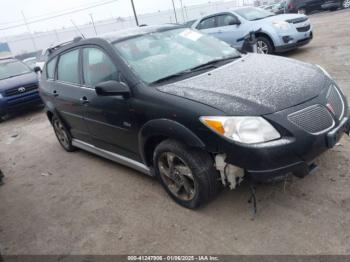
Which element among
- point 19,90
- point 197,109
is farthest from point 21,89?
point 197,109

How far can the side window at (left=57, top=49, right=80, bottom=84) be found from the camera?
422 centimetres

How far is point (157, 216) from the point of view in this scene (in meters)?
3.21

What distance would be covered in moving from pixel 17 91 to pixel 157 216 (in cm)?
739

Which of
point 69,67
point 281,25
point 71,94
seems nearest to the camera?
point 71,94

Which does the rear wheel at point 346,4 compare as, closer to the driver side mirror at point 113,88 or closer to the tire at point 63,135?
the tire at point 63,135

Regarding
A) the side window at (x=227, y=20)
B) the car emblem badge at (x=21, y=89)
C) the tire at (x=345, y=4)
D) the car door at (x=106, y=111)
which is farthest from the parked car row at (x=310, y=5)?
the car door at (x=106, y=111)

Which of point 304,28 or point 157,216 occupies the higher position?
point 304,28

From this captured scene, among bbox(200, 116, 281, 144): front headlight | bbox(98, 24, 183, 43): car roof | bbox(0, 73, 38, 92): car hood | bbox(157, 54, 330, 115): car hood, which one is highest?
bbox(98, 24, 183, 43): car roof

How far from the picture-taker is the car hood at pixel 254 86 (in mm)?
2592

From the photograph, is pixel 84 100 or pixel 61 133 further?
pixel 61 133

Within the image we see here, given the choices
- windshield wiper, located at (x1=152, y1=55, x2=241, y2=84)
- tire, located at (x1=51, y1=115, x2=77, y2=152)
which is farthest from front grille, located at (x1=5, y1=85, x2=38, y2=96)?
windshield wiper, located at (x1=152, y1=55, x2=241, y2=84)

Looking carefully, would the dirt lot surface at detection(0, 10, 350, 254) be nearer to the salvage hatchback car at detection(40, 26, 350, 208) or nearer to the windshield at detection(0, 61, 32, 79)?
the salvage hatchback car at detection(40, 26, 350, 208)

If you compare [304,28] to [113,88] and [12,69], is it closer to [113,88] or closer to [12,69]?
[113,88]

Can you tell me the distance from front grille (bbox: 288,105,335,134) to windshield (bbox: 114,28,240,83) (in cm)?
131
